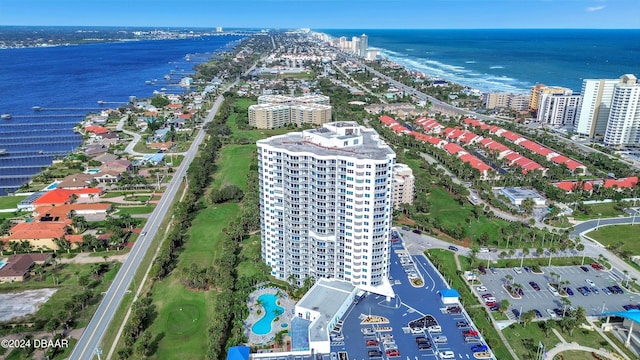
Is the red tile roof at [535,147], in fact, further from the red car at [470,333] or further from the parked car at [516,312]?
the red car at [470,333]

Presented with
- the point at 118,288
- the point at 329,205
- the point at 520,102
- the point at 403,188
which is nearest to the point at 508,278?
the point at 403,188

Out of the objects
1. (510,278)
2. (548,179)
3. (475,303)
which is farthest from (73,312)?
(548,179)

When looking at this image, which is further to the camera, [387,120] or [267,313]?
[387,120]

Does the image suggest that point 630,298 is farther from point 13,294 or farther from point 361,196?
point 13,294

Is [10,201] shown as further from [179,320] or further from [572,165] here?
[572,165]

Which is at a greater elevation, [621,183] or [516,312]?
[621,183]

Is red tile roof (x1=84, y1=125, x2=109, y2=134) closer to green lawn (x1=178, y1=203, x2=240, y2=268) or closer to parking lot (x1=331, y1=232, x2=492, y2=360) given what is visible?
green lawn (x1=178, y1=203, x2=240, y2=268)

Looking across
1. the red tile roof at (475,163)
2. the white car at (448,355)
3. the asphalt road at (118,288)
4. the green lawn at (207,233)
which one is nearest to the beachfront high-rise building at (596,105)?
the red tile roof at (475,163)

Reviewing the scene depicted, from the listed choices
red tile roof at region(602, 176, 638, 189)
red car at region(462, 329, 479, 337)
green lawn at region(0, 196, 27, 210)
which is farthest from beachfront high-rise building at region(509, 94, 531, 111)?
green lawn at region(0, 196, 27, 210)
